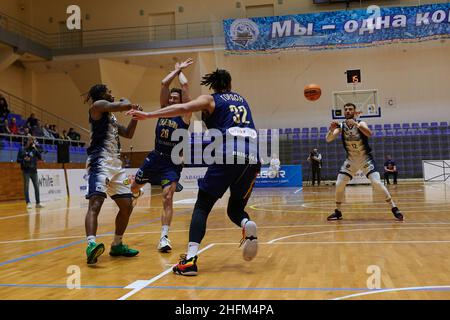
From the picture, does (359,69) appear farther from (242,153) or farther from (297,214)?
(242,153)

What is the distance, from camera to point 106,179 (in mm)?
4684

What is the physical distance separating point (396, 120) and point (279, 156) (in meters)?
6.50

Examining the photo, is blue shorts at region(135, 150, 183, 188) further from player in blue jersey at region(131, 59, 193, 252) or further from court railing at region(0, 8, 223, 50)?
court railing at region(0, 8, 223, 50)

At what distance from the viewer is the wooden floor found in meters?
3.16

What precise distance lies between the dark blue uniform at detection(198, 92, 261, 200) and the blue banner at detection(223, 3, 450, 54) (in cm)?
1783

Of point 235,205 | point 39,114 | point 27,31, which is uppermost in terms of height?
point 27,31

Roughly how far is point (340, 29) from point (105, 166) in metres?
18.4

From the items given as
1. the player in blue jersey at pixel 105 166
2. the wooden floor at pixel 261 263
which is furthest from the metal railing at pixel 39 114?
the player in blue jersey at pixel 105 166

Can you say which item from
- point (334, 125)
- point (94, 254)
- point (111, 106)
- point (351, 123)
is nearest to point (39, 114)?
point (351, 123)

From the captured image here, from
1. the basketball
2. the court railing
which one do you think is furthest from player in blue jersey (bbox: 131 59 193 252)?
the court railing

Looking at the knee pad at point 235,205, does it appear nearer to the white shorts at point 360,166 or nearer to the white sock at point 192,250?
the white sock at point 192,250

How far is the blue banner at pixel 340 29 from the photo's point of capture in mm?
20047

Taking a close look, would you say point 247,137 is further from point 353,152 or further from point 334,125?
point 353,152

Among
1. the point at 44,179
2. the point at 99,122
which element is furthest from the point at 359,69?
the point at 99,122
